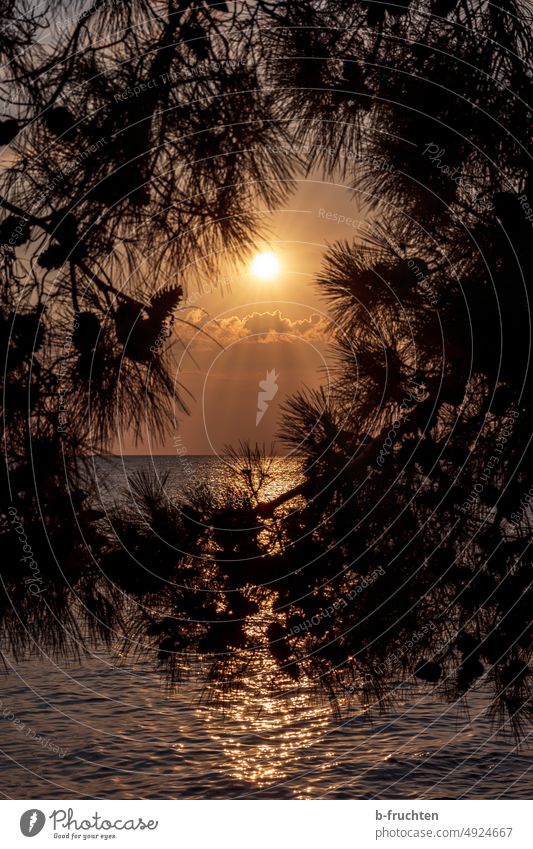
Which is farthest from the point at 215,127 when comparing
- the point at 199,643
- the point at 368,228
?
the point at 199,643

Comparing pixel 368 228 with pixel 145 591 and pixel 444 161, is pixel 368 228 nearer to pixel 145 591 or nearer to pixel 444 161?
pixel 444 161

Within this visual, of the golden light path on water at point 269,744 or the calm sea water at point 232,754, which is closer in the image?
the calm sea water at point 232,754

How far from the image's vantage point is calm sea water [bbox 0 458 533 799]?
15406 millimetres

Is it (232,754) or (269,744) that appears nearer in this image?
(232,754)

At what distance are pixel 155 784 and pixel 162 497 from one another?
14432mm

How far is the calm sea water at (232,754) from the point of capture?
1541 centimetres

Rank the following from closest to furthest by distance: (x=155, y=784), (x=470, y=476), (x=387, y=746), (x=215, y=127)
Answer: (x=470, y=476) → (x=215, y=127) → (x=155, y=784) → (x=387, y=746)

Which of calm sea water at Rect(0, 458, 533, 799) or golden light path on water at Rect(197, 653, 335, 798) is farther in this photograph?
golden light path on water at Rect(197, 653, 335, 798)

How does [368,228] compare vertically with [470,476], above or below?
above

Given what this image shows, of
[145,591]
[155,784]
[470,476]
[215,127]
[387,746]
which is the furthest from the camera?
[387,746]

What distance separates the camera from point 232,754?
1705 centimetres

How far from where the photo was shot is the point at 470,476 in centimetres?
279

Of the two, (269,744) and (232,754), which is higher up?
(269,744)
